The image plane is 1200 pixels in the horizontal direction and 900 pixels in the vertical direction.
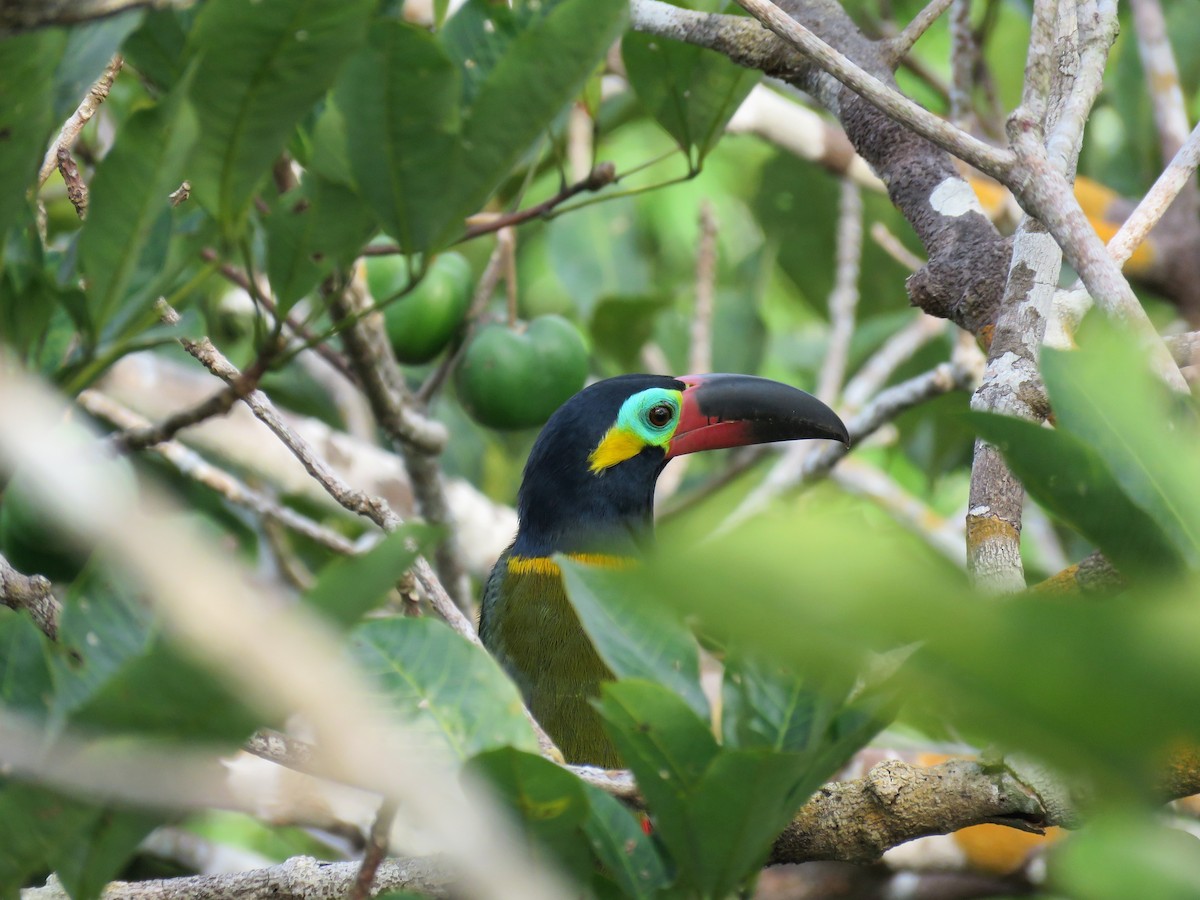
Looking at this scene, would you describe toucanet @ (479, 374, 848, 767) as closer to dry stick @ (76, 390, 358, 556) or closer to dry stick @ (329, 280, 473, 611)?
dry stick @ (329, 280, 473, 611)

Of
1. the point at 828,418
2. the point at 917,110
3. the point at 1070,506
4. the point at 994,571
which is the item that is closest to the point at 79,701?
the point at 1070,506

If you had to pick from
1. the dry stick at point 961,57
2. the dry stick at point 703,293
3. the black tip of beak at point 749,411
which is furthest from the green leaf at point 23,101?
the dry stick at point 703,293

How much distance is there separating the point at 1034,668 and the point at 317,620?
0.44 m

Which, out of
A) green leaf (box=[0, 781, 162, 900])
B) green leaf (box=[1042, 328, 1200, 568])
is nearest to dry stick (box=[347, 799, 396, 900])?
green leaf (box=[0, 781, 162, 900])

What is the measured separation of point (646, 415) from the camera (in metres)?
3.15

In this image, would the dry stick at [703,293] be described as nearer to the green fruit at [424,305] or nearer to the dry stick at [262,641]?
the green fruit at [424,305]

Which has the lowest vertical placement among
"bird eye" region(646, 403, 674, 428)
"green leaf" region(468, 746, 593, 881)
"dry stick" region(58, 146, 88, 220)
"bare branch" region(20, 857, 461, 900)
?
"green leaf" region(468, 746, 593, 881)

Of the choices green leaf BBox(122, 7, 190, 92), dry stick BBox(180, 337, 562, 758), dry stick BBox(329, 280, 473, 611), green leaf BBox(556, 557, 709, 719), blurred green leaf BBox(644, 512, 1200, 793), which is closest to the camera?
blurred green leaf BBox(644, 512, 1200, 793)

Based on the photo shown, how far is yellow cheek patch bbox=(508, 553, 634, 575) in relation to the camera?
10.0 feet

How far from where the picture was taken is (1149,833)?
2.33 ft

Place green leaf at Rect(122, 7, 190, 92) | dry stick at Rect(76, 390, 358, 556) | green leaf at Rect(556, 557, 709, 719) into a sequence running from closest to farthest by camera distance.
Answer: green leaf at Rect(556, 557, 709, 719) < green leaf at Rect(122, 7, 190, 92) < dry stick at Rect(76, 390, 358, 556)

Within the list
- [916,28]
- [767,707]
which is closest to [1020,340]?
[916,28]

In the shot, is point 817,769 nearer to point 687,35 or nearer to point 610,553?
point 687,35

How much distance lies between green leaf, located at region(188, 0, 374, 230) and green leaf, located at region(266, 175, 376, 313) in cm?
7
